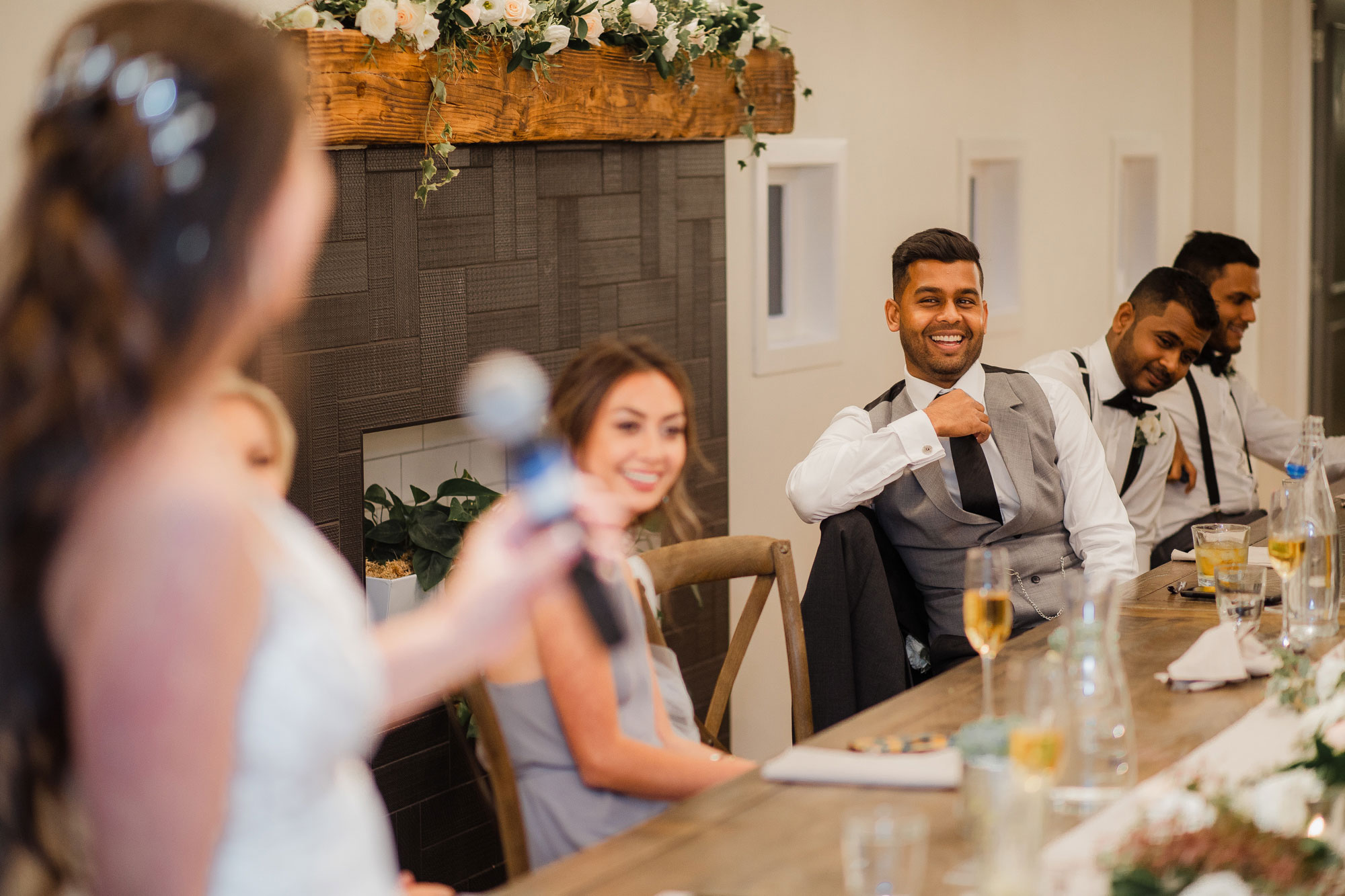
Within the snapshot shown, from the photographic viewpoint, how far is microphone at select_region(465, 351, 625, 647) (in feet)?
3.37

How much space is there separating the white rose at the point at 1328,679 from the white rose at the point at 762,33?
80.7 inches

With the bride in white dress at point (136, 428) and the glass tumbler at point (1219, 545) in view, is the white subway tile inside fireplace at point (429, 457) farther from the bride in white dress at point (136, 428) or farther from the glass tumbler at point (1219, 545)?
the bride in white dress at point (136, 428)

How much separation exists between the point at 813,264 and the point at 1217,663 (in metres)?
2.45

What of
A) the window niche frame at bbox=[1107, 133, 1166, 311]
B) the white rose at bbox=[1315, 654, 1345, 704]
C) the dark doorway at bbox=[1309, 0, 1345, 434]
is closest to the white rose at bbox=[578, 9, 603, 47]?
the white rose at bbox=[1315, 654, 1345, 704]

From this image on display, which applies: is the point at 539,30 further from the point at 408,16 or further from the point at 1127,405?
the point at 1127,405

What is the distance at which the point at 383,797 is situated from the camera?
2.72 meters

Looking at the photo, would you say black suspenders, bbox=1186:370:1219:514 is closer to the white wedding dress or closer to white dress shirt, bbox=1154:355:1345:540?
white dress shirt, bbox=1154:355:1345:540

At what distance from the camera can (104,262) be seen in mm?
849

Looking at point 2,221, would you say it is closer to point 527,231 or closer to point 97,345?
point 97,345

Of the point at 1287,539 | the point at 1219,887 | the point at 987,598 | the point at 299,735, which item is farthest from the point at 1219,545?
the point at 299,735

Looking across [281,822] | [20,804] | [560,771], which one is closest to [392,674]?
[281,822]

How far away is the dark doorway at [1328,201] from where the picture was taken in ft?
20.3

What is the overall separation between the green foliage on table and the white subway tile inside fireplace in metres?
0.07

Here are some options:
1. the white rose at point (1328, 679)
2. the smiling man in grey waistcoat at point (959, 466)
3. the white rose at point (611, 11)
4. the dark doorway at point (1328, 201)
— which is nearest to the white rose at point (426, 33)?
the white rose at point (611, 11)
